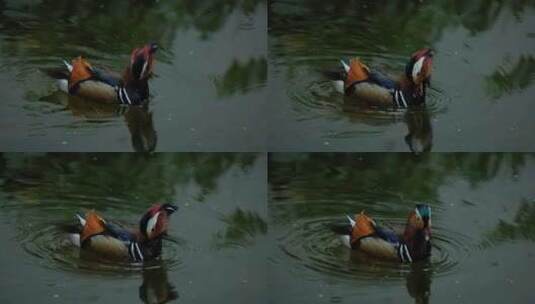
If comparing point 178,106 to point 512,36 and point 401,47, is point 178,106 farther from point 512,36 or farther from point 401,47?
point 512,36

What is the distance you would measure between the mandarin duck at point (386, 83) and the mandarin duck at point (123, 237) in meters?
0.55

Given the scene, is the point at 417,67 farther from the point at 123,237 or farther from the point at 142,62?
the point at 123,237

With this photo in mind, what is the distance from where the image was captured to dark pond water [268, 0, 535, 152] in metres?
2.28

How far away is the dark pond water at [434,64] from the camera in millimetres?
2281

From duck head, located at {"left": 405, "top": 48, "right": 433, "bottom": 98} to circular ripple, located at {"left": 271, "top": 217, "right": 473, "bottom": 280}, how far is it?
334 mm

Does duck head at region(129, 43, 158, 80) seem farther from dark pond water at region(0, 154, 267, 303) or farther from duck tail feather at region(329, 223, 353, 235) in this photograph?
duck tail feather at region(329, 223, 353, 235)

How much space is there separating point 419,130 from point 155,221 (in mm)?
689

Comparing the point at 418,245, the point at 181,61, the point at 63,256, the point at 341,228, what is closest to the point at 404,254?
the point at 418,245

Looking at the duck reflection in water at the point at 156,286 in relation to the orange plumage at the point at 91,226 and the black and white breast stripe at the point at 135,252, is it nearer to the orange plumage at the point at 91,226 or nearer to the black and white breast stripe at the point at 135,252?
the black and white breast stripe at the point at 135,252

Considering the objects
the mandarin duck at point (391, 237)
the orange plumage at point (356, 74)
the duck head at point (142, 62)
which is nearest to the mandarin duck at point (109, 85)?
the duck head at point (142, 62)

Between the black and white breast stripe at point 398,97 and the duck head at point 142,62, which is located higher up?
the duck head at point 142,62

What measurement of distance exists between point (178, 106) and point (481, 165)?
76 centimetres

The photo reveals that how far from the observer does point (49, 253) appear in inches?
88.8

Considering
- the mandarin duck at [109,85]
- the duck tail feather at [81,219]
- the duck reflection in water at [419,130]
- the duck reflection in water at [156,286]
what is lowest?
the duck reflection in water at [156,286]
